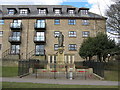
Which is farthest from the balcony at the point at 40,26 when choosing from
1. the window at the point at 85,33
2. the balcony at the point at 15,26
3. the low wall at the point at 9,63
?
the low wall at the point at 9,63

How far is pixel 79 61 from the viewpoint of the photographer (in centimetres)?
3475

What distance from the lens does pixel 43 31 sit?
119 ft

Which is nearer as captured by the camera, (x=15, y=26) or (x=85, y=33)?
(x=15, y=26)

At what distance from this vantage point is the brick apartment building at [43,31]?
3534cm

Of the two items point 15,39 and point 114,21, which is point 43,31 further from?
point 114,21

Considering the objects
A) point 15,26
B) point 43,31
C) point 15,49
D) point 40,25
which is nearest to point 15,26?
point 15,26

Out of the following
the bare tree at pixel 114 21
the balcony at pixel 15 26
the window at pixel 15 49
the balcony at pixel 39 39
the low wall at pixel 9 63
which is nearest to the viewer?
the bare tree at pixel 114 21

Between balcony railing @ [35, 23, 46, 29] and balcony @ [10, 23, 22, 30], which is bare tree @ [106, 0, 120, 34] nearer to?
balcony railing @ [35, 23, 46, 29]

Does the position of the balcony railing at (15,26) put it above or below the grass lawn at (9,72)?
above

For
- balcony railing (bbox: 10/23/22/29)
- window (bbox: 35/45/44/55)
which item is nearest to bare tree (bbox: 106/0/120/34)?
window (bbox: 35/45/44/55)

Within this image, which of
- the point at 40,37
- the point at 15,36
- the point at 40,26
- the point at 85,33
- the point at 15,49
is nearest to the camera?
the point at 40,37

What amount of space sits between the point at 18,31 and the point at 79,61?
52.7ft

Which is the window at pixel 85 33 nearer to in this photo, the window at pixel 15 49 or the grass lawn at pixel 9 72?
→ the window at pixel 15 49

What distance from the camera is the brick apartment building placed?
3534 cm
